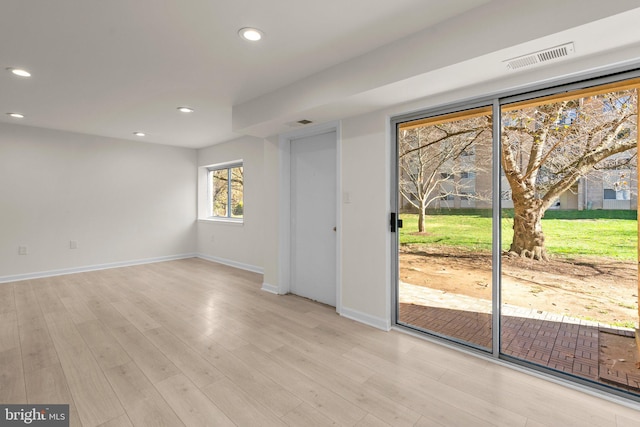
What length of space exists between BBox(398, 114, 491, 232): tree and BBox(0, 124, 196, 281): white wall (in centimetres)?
514

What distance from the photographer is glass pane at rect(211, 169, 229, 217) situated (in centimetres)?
641

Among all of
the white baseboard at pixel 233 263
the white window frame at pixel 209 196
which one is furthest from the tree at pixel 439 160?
the white window frame at pixel 209 196

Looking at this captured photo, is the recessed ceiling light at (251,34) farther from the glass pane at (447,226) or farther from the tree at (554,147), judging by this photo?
the tree at (554,147)

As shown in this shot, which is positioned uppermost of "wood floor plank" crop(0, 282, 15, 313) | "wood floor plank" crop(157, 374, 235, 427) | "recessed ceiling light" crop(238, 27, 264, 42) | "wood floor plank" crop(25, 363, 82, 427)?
"recessed ceiling light" crop(238, 27, 264, 42)

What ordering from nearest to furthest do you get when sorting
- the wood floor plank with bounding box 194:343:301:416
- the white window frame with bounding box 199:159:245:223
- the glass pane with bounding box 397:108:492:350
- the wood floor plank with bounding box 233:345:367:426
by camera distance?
the wood floor plank with bounding box 233:345:367:426 < the wood floor plank with bounding box 194:343:301:416 < the glass pane with bounding box 397:108:492:350 < the white window frame with bounding box 199:159:245:223

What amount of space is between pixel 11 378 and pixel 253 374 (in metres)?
1.67

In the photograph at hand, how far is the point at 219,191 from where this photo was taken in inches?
259

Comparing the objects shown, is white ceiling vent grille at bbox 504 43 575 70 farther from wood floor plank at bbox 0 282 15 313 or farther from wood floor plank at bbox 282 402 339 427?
wood floor plank at bbox 0 282 15 313

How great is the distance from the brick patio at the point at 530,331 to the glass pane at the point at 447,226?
0.01 m

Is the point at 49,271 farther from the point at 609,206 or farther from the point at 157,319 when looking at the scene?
the point at 609,206

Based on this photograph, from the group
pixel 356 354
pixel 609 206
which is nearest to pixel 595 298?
pixel 609 206

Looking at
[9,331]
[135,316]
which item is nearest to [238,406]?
[135,316]

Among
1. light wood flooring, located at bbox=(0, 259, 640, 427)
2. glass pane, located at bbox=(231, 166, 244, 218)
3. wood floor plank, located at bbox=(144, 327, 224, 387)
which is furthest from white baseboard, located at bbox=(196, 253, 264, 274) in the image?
wood floor plank, located at bbox=(144, 327, 224, 387)

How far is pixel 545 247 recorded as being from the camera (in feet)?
7.68
